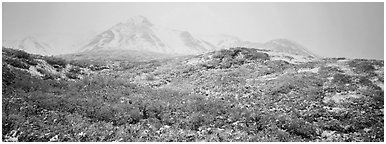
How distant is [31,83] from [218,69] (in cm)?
1960

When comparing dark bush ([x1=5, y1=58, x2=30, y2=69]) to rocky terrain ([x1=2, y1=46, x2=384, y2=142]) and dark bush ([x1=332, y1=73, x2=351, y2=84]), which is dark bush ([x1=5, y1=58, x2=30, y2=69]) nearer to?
rocky terrain ([x1=2, y1=46, x2=384, y2=142])

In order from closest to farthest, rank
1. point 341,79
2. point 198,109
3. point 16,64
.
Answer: point 198,109
point 16,64
point 341,79

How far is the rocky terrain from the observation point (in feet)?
37.9

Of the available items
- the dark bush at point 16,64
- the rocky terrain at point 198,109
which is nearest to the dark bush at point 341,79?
the rocky terrain at point 198,109

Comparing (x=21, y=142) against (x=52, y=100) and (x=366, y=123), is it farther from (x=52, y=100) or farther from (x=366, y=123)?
(x=366, y=123)

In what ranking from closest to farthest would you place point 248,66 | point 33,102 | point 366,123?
point 33,102 < point 366,123 < point 248,66

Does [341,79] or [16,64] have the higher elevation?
[16,64]

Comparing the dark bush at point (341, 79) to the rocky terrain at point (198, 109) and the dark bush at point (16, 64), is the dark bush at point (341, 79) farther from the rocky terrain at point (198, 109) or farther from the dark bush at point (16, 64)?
the dark bush at point (16, 64)

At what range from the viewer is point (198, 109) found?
15.6 meters

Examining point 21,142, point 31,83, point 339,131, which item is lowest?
point 339,131

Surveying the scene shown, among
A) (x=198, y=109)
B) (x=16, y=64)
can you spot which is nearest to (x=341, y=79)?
(x=198, y=109)

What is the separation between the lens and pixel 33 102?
1324 cm

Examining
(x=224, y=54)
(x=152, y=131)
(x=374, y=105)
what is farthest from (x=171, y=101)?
(x=224, y=54)

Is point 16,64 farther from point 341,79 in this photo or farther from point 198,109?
point 341,79
